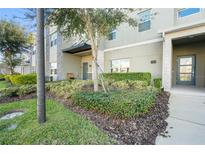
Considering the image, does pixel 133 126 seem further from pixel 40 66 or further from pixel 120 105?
pixel 40 66

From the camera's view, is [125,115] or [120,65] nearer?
[125,115]

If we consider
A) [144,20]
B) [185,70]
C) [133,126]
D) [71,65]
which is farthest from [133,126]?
[71,65]

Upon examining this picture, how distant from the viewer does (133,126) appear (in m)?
4.61

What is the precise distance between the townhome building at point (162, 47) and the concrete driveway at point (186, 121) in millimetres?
2169

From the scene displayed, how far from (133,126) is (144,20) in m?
10.4

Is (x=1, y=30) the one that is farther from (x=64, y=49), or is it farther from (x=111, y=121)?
(x=111, y=121)

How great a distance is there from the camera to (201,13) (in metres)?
10.1

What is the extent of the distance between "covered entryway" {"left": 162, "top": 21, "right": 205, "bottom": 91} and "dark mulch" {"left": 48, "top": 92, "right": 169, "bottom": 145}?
4.75 metres

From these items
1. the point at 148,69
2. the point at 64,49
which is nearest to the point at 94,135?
the point at 148,69

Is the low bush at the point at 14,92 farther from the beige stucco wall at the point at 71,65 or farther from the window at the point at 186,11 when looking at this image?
the window at the point at 186,11

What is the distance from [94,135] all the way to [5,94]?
749cm

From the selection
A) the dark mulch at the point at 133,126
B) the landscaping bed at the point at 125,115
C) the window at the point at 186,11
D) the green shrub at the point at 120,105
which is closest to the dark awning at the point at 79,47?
the window at the point at 186,11

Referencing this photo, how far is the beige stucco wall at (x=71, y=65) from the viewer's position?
744 inches
